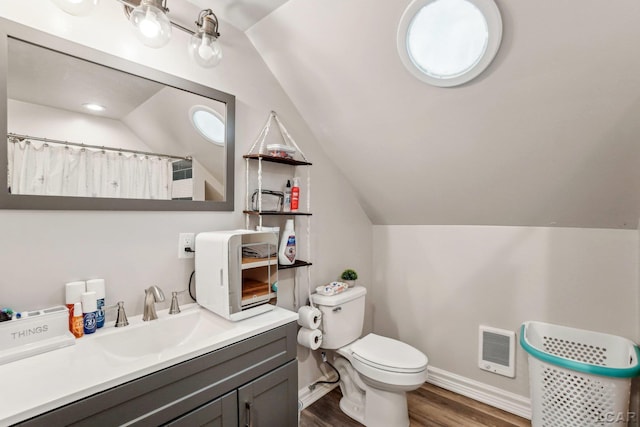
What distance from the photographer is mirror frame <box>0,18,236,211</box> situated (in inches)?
39.4

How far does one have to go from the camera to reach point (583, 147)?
1467 mm

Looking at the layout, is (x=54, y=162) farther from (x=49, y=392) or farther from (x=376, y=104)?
(x=376, y=104)

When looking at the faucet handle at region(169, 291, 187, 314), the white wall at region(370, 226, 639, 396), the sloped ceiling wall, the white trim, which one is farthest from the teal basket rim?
the faucet handle at region(169, 291, 187, 314)

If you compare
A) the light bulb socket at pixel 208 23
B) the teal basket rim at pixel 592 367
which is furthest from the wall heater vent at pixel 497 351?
the light bulb socket at pixel 208 23

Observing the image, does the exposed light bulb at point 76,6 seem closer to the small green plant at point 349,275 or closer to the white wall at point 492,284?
the small green plant at point 349,275

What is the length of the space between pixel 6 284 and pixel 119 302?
1.11 ft

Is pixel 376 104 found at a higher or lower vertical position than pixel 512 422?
higher

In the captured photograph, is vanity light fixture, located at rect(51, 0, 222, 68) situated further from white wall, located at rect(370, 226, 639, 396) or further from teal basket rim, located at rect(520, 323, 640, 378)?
teal basket rim, located at rect(520, 323, 640, 378)

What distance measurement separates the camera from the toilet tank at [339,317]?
1.92 m

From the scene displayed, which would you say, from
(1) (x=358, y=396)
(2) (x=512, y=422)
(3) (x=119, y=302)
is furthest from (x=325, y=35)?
(2) (x=512, y=422)

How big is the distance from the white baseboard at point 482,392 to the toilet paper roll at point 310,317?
3.73ft

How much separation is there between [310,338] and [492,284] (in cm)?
131

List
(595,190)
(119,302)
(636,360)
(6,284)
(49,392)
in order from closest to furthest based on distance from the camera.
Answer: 1. (49,392)
2. (6,284)
3. (119,302)
4. (636,360)
5. (595,190)

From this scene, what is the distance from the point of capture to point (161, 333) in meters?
1.25
